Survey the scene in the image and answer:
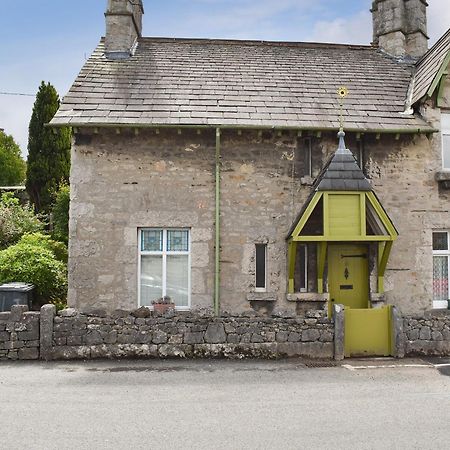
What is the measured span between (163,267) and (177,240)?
2.53 ft

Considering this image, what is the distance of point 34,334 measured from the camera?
9.34m

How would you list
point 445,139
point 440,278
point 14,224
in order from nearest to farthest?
point 440,278
point 445,139
point 14,224

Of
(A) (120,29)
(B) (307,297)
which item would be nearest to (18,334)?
(B) (307,297)

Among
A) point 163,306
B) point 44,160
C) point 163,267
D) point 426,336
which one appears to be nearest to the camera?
point 426,336

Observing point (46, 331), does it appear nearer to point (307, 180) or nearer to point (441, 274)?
point (307, 180)

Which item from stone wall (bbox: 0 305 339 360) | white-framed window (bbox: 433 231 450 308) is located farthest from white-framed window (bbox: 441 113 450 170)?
stone wall (bbox: 0 305 339 360)

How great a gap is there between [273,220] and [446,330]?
4.70m

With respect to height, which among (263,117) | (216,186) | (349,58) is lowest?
(216,186)

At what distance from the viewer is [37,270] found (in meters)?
12.3

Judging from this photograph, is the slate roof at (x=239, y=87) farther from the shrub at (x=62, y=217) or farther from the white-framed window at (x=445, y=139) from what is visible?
the shrub at (x=62, y=217)

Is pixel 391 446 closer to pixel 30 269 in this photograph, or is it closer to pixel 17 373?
pixel 17 373

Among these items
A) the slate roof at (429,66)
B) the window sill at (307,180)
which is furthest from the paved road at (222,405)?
the slate roof at (429,66)

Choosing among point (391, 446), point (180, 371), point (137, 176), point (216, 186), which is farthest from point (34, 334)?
point (391, 446)

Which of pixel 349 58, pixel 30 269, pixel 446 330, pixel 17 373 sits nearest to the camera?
pixel 17 373
